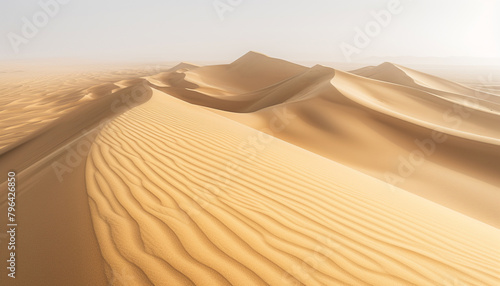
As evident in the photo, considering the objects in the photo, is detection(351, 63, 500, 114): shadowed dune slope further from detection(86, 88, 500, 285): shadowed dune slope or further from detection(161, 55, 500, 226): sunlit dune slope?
detection(86, 88, 500, 285): shadowed dune slope

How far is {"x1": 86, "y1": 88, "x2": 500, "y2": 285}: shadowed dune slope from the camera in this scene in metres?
1.73

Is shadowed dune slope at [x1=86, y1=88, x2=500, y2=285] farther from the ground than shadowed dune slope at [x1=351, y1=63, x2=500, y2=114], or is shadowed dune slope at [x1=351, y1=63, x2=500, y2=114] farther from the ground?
shadowed dune slope at [x1=351, y1=63, x2=500, y2=114]

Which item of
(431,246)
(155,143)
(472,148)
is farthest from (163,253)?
(472,148)

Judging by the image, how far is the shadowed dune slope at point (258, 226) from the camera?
1.73 meters

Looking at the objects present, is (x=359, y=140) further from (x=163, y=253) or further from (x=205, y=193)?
(x=163, y=253)

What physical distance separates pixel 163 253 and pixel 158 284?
26 centimetres

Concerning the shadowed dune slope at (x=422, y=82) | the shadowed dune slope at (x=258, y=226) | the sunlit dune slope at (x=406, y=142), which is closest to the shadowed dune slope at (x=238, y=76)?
the shadowed dune slope at (x=422, y=82)

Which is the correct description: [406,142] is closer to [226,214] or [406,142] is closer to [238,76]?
[226,214]

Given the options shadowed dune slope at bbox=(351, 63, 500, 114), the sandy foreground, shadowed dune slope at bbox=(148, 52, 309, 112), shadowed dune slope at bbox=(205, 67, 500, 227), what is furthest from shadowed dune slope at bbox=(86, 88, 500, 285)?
shadowed dune slope at bbox=(351, 63, 500, 114)

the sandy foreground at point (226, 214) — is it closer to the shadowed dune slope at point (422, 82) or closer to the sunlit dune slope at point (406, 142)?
the sunlit dune slope at point (406, 142)

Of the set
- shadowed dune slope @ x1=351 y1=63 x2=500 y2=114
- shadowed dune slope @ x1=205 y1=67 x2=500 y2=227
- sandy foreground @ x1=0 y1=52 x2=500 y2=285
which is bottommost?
sandy foreground @ x1=0 y1=52 x2=500 y2=285

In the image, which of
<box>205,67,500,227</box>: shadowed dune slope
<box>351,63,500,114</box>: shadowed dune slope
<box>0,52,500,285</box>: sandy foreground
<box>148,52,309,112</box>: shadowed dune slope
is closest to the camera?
<box>0,52,500,285</box>: sandy foreground

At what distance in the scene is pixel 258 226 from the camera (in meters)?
2.22

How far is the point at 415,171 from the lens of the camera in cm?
667
